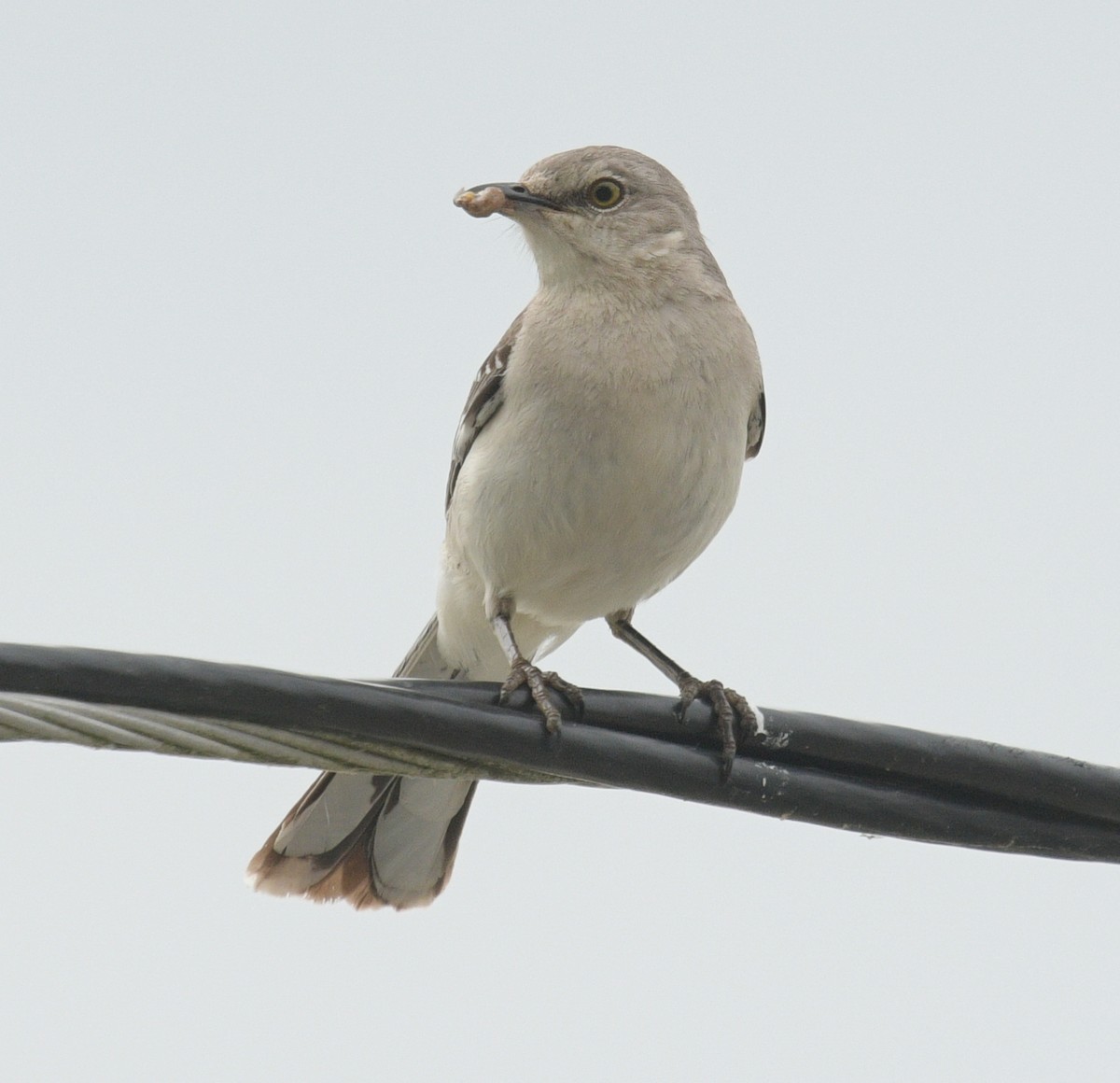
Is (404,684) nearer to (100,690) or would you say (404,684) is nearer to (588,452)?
(100,690)

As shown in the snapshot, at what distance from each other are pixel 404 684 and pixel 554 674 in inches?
43.3

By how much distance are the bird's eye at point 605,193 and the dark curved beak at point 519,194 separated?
17 centimetres

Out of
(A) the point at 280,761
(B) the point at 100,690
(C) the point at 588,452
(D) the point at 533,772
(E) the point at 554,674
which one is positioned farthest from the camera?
(C) the point at 588,452

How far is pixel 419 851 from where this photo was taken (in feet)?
19.4

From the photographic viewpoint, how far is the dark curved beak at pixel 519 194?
5.96 meters

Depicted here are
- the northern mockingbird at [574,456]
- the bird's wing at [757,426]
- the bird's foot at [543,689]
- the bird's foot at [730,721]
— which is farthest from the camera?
the bird's wing at [757,426]

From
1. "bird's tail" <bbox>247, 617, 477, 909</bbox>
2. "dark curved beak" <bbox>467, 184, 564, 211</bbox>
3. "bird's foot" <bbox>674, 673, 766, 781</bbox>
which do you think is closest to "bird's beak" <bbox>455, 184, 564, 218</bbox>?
"dark curved beak" <bbox>467, 184, 564, 211</bbox>

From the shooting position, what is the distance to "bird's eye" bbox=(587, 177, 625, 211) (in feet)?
20.0

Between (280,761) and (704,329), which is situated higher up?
(704,329)

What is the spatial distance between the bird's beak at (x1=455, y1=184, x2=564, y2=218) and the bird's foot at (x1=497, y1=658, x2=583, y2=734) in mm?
2092

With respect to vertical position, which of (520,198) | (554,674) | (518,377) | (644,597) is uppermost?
(520,198)

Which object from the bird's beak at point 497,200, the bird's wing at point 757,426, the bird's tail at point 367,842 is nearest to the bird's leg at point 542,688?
the bird's tail at point 367,842

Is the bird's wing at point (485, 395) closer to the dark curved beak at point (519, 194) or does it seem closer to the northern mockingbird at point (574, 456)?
the northern mockingbird at point (574, 456)

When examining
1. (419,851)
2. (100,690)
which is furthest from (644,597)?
(100,690)
